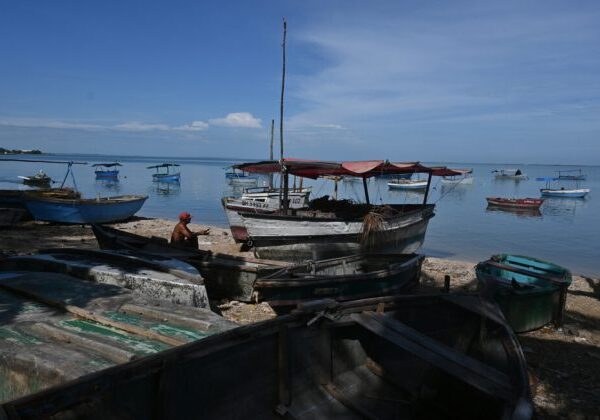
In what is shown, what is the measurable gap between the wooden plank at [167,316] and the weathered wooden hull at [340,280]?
2190 millimetres

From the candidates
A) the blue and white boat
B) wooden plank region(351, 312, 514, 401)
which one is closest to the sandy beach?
wooden plank region(351, 312, 514, 401)

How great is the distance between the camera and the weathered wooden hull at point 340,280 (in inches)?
318

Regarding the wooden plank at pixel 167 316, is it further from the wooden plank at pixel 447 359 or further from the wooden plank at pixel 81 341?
the wooden plank at pixel 447 359

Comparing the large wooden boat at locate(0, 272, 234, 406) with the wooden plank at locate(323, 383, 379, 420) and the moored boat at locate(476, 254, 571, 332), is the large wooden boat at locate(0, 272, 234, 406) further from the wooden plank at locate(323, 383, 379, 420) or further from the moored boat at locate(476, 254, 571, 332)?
the moored boat at locate(476, 254, 571, 332)

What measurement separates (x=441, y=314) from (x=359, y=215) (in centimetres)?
971

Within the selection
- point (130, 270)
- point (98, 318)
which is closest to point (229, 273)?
point (130, 270)

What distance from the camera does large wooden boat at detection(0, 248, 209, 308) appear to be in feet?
25.6

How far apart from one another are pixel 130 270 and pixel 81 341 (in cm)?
399

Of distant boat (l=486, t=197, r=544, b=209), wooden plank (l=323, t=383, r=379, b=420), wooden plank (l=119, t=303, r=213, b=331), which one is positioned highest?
wooden plank (l=119, t=303, r=213, b=331)

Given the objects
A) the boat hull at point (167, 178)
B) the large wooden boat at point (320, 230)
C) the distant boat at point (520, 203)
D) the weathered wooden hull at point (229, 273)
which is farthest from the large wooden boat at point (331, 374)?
the boat hull at point (167, 178)

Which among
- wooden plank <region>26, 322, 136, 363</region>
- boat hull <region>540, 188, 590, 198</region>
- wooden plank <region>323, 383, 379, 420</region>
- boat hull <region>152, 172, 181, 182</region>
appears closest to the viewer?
wooden plank <region>26, 322, 136, 363</region>

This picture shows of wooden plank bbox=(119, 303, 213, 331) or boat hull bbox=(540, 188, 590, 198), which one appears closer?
wooden plank bbox=(119, 303, 213, 331)

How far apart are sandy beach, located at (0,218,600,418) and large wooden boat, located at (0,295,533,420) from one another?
1.74 meters

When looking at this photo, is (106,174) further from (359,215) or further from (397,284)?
(397,284)
